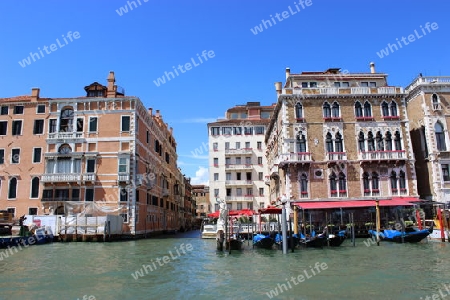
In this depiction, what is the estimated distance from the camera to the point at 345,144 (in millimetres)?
31625

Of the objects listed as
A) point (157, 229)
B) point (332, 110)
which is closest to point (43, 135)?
point (157, 229)

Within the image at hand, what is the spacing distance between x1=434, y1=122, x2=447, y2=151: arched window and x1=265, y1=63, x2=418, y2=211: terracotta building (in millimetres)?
1994

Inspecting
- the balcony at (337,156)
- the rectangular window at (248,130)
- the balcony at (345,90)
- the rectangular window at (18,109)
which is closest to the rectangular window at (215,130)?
the rectangular window at (248,130)

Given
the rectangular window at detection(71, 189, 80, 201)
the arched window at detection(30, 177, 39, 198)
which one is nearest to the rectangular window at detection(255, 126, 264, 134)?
the rectangular window at detection(71, 189, 80, 201)

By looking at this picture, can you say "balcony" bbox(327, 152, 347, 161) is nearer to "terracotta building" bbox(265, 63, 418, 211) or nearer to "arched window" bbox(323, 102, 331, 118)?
"terracotta building" bbox(265, 63, 418, 211)

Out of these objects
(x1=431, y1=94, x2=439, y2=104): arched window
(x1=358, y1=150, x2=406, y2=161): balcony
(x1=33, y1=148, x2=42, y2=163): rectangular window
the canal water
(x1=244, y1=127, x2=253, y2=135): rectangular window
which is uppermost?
(x1=244, y1=127, x2=253, y2=135): rectangular window

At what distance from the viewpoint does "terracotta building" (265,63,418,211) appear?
101ft

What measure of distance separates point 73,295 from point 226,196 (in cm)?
3509

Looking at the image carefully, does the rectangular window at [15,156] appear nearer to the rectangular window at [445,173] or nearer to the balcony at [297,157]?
the balcony at [297,157]

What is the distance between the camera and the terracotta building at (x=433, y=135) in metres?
30.2

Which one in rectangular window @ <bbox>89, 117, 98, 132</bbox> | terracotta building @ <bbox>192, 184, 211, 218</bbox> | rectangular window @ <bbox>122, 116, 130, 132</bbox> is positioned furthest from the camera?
terracotta building @ <bbox>192, 184, 211, 218</bbox>

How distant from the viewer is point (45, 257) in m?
19.3

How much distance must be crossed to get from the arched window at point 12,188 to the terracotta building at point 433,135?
108ft

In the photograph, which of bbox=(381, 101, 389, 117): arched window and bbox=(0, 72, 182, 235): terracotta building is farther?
bbox=(381, 101, 389, 117): arched window
